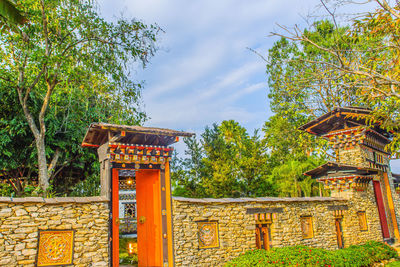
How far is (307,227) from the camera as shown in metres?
10.8

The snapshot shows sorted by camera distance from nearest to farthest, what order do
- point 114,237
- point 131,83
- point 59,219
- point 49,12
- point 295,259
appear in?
point 59,219
point 114,237
point 295,259
point 49,12
point 131,83

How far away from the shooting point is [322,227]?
35.8 feet

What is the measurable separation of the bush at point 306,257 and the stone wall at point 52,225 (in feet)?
12.2

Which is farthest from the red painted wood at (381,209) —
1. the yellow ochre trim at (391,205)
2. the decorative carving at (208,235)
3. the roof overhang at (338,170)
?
the decorative carving at (208,235)

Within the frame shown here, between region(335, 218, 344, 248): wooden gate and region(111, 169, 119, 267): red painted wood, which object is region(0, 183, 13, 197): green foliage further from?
region(335, 218, 344, 248): wooden gate

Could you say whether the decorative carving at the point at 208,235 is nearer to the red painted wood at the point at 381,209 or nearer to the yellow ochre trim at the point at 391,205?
the red painted wood at the point at 381,209

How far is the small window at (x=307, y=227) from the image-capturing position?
10680mm

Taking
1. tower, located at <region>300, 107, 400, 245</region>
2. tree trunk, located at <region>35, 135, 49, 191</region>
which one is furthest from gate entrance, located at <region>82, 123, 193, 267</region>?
tower, located at <region>300, 107, 400, 245</region>

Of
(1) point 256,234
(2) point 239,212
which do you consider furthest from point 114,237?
(1) point 256,234

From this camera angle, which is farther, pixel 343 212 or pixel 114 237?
pixel 343 212

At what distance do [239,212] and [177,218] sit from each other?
216cm

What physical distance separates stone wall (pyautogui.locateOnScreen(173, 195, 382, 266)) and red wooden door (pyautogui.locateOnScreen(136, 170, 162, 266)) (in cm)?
51

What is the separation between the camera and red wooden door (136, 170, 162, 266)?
8.34 m

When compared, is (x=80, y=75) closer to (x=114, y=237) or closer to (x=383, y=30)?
(x=114, y=237)
